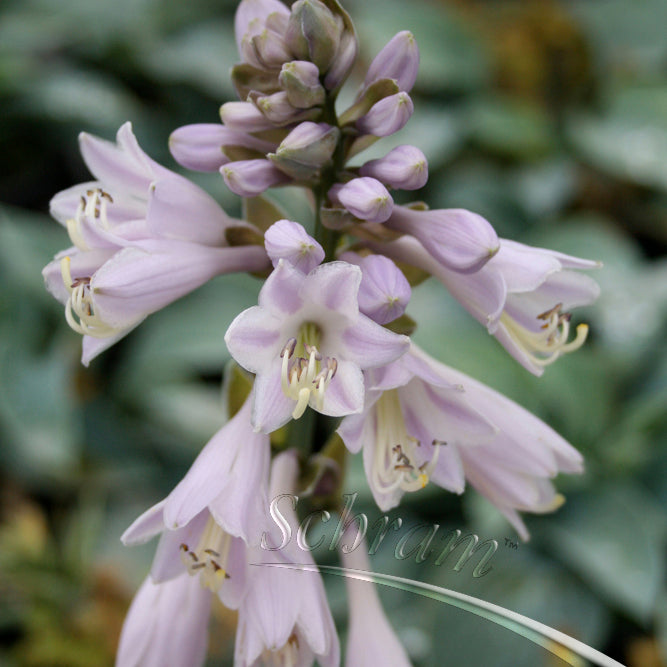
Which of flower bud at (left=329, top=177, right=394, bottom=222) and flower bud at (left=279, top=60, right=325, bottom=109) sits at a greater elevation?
flower bud at (left=279, top=60, right=325, bottom=109)

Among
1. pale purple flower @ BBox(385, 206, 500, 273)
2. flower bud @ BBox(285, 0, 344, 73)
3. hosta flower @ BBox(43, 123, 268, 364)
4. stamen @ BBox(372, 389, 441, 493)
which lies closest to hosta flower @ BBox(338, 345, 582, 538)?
stamen @ BBox(372, 389, 441, 493)

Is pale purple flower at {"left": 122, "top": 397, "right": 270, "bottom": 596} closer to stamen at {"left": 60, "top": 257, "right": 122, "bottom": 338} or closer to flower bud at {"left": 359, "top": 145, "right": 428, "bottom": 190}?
stamen at {"left": 60, "top": 257, "right": 122, "bottom": 338}

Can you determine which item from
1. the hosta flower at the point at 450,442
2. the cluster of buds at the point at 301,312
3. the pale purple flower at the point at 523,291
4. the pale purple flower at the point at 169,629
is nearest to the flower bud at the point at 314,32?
the cluster of buds at the point at 301,312

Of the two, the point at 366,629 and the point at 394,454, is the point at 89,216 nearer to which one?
the point at 394,454

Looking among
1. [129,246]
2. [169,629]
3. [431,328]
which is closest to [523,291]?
[129,246]

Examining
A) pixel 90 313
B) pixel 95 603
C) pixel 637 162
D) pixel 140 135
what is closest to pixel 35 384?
pixel 95 603

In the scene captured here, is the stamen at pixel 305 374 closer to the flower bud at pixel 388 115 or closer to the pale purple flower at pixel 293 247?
the pale purple flower at pixel 293 247
